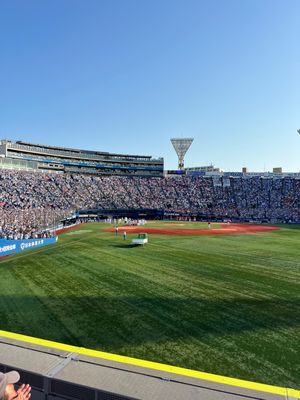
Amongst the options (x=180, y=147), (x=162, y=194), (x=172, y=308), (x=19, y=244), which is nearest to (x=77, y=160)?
(x=162, y=194)

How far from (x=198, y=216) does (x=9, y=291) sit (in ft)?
206

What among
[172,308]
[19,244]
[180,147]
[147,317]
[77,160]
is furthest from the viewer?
[180,147]

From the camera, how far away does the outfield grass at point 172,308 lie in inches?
357

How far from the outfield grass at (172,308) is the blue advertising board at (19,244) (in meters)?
3.90

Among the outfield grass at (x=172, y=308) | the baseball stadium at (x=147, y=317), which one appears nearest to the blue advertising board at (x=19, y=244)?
the baseball stadium at (x=147, y=317)

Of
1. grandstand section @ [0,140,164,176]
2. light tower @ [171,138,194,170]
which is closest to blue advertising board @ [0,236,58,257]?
grandstand section @ [0,140,164,176]

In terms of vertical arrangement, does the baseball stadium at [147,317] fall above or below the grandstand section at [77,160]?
below

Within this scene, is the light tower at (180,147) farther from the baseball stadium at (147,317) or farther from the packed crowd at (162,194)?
the baseball stadium at (147,317)

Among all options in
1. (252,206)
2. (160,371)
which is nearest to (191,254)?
(160,371)

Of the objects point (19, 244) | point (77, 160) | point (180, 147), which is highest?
point (180, 147)

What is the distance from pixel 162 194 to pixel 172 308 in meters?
71.2

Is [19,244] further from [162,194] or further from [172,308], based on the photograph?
[162,194]

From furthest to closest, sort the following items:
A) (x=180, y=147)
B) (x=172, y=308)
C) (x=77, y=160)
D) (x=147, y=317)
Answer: (x=180, y=147)
(x=77, y=160)
(x=172, y=308)
(x=147, y=317)

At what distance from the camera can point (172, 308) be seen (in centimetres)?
1279
